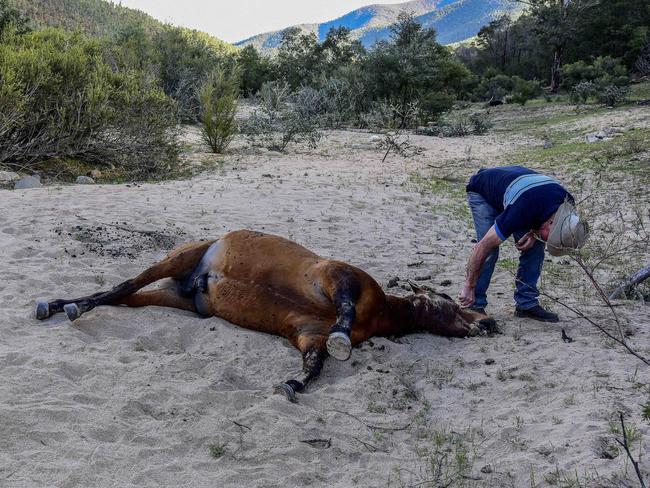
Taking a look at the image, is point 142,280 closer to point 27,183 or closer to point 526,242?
point 526,242

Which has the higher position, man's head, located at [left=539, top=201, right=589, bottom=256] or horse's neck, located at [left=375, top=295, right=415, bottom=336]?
man's head, located at [left=539, top=201, right=589, bottom=256]

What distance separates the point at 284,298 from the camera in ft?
12.3

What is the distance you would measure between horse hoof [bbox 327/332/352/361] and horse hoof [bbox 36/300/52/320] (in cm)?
201

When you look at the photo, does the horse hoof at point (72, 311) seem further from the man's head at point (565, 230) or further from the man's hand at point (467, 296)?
the man's head at point (565, 230)

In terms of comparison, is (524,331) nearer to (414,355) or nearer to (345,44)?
(414,355)

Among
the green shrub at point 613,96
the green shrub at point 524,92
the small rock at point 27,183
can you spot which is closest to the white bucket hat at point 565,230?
the small rock at point 27,183

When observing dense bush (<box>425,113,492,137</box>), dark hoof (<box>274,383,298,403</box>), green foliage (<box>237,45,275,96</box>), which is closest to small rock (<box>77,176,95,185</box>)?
dark hoof (<box>274,383,298,403</box>)

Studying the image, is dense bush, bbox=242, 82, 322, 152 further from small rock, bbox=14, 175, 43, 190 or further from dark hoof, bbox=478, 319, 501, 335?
dark hoof, bbox=478, 319, 501, 335

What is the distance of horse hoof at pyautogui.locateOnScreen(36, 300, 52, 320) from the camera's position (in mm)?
3834

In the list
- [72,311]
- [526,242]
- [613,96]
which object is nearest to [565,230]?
[526,242]

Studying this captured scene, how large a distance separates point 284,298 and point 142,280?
43.2 inches

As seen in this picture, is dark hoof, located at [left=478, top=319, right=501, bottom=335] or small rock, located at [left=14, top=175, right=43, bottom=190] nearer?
dark hoof, located at [left=478, top=319, right=501, bottom=335]

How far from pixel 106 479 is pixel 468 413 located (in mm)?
1881

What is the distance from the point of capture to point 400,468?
2656 millimetres
